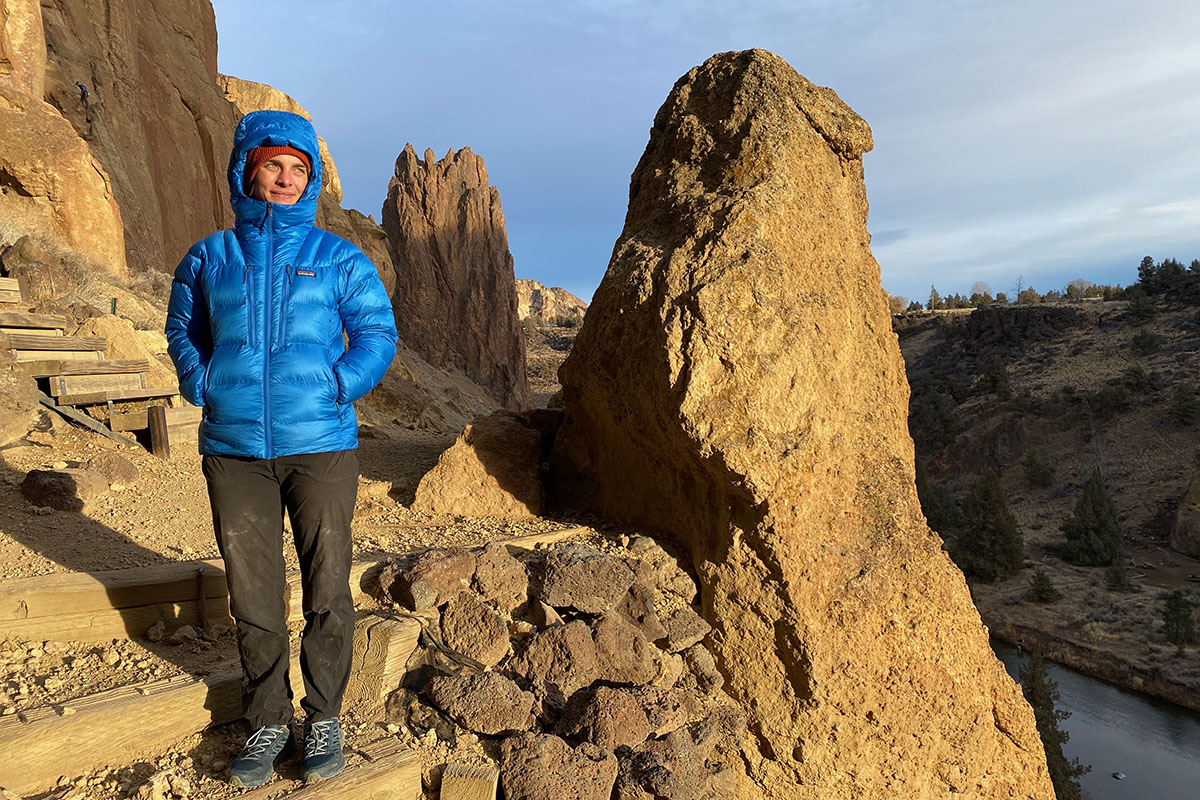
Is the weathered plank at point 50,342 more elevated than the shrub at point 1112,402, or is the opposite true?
the weathered plank at point 50,342

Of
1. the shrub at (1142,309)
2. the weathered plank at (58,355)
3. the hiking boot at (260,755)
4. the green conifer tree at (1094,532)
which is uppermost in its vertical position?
the shrub at (1142,309)

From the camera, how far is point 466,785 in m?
2.68

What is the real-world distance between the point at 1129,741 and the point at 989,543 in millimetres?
8835

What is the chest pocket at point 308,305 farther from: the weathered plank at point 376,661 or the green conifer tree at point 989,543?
the green conifer tree at point 989,543

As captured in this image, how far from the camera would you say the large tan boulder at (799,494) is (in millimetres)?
3650

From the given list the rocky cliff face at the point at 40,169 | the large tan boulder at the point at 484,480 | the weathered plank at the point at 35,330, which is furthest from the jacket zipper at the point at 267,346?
the rocky cliff face at the point at 40,169

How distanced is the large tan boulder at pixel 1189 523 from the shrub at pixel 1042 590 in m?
5.98

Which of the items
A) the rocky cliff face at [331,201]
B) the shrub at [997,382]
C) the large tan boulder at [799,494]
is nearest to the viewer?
the large tan boulder at [799,494]

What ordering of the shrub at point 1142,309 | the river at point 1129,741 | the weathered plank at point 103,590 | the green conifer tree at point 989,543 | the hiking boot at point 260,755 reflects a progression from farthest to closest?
the shrub at point 1142,309 < the green conifer tree at point 989,543 < the river at point 1129,741 < the weathered plank at point 103,590 < the hiking boot at point 260,755

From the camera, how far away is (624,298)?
4.34m

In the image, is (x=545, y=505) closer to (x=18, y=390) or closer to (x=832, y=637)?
(x=832, y=637)

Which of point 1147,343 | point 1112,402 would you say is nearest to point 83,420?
point 1112,402

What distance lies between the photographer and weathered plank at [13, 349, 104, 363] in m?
6.72

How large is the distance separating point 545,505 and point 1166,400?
1436 inches
